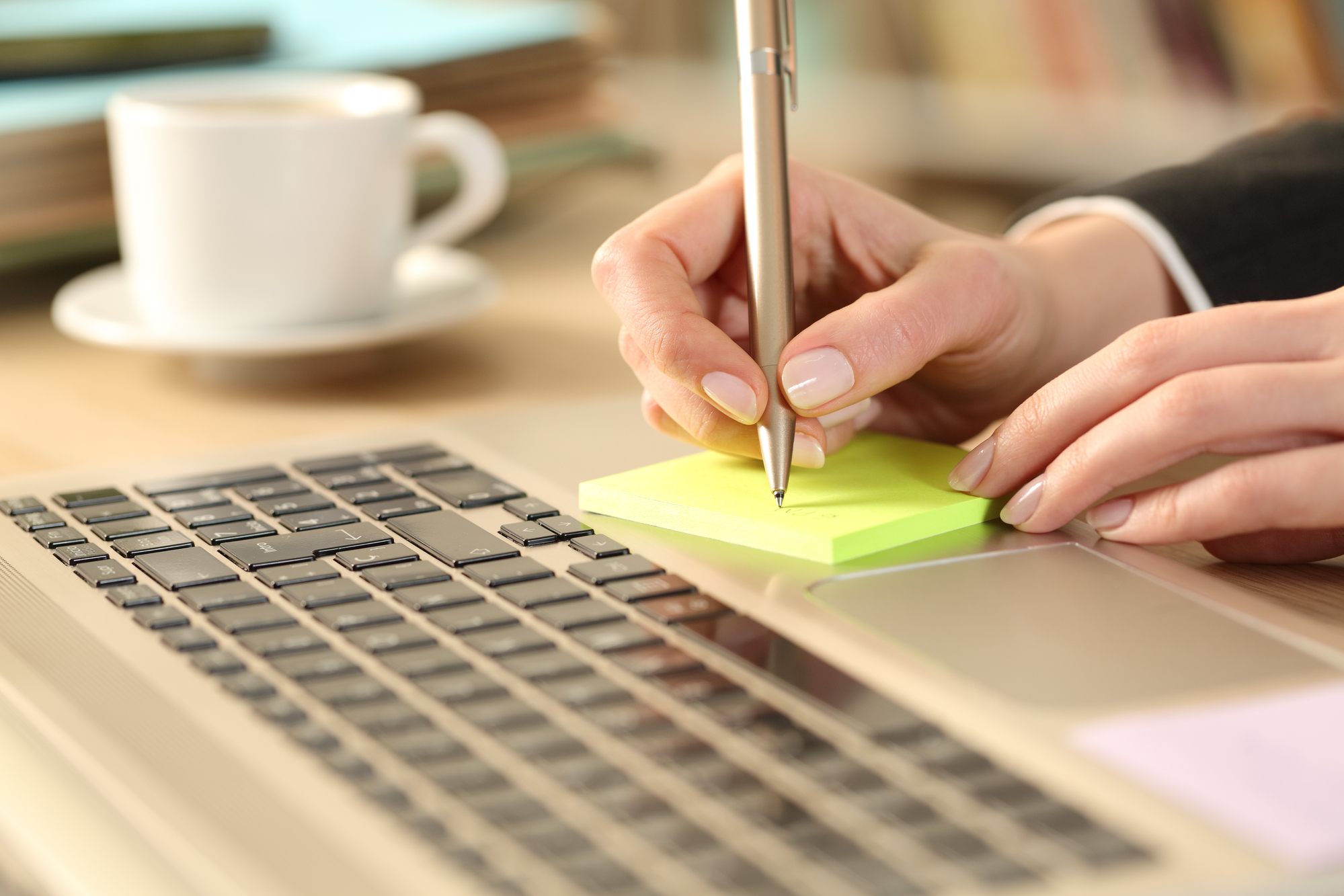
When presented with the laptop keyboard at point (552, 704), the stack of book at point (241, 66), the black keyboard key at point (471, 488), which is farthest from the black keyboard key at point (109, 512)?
the stack of book at point (241, 66)

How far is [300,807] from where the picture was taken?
0.30 meters

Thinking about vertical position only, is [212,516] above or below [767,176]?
below

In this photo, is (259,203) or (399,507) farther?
(259,203)

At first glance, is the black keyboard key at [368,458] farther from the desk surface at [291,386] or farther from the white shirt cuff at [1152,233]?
the white shirt cuff at [1152,233]

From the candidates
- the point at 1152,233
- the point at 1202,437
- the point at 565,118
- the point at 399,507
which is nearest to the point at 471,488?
the point at 399,507

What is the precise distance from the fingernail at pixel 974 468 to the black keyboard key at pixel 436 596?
180 mm

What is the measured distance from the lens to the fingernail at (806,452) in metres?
0.51

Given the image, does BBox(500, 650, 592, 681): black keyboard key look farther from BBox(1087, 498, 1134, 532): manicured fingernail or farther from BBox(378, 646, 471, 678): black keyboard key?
BBox(1087, 498, 1134, 532): manicured fingernail

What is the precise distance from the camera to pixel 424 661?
1.22 feet

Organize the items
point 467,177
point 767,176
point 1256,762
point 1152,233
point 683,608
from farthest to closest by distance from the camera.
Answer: point 467,177 → point 1152,233 → point 767,176 → point 683,608 → point 1256,762

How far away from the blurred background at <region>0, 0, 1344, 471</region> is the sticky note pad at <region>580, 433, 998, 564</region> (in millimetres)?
222

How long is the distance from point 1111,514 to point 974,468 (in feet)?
0.16

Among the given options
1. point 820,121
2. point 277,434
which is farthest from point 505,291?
point 820,121

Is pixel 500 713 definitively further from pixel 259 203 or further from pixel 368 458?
pixel 259 203
